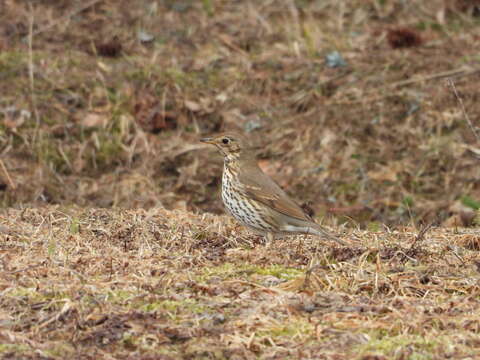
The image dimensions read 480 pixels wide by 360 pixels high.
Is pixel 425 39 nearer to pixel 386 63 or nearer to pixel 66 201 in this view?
pixel 386 63

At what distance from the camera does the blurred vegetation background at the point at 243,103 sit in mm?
9820

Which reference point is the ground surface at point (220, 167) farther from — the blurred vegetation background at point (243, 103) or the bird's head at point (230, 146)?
the bird's head at point (230, 146)

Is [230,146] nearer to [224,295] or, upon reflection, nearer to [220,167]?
[220,167]

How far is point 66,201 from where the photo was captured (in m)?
9.54

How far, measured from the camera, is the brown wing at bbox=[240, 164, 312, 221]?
23.4 ft

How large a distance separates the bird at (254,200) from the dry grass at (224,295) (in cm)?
43

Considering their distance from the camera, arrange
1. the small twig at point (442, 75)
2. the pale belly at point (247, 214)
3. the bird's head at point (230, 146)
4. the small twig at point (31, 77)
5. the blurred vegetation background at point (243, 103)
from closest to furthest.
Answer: the pale belly at point (247, 214), the bird's head at point (230, 146), the blurred vegetation background at point (243, 103), the small twig at point (31, 77), the small twig at point (442, 75)

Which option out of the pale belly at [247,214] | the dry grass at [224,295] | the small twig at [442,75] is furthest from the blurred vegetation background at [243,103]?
the dry grass at [224,295]

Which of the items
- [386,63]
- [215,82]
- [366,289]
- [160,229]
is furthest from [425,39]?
[366,289]

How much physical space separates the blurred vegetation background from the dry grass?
121 inches

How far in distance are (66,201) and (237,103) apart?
2280 mm

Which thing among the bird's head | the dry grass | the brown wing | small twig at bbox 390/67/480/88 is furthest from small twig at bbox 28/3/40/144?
small twig at bbox 390/67/480/88

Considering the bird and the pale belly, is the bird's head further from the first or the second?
the pale belly

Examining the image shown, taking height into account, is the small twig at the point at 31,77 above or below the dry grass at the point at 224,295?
below
